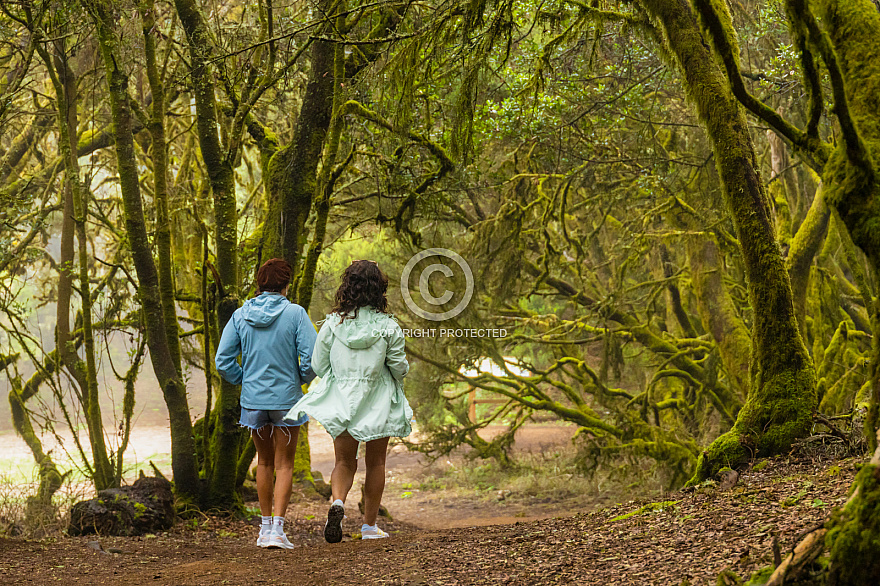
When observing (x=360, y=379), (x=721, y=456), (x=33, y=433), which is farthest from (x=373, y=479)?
(x=33, y=433)

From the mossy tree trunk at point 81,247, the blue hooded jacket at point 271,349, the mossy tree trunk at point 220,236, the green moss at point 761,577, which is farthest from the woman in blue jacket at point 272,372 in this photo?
the green moss at point 761,577

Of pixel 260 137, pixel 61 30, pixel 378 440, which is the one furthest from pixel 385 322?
pixel 61 30

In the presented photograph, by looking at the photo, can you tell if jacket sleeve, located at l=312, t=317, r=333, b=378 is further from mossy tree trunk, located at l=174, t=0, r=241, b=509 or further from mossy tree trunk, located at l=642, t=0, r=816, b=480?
mossy tree trunk, located at l=642, t=0, r=816, b=480

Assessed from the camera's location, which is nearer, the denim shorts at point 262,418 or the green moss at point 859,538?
the green moss at point 859,538

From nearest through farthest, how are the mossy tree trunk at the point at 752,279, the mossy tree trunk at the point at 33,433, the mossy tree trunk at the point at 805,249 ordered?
the mossy tree trunk at the point at 752,279, the mossy tree trunk at the point at 33,433, the mossy tree trunk at the point at 805,249

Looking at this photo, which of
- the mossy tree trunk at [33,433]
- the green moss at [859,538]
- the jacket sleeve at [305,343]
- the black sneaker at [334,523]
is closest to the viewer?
the green moss at [859,538]

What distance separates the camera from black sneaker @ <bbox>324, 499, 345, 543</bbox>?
4289mm

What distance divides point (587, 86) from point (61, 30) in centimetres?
658

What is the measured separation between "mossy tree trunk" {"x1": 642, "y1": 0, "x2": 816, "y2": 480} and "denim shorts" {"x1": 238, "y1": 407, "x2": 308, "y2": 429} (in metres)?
2.66

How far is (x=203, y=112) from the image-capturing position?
633cm

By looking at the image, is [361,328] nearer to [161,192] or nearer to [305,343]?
[305,343]

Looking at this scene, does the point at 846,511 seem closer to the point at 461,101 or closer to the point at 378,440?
the point at 378,440

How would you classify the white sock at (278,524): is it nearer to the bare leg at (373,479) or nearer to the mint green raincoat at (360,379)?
the bare leg at (373,479)

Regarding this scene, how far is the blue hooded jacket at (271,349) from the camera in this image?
179 inches
